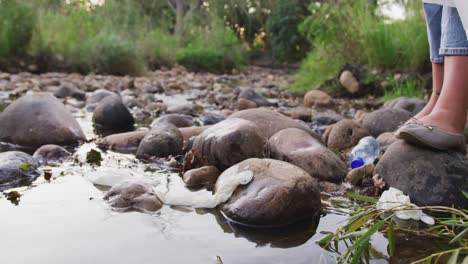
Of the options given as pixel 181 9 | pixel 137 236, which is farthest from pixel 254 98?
pixel 181 9

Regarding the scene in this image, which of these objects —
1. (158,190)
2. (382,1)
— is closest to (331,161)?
(158,190)

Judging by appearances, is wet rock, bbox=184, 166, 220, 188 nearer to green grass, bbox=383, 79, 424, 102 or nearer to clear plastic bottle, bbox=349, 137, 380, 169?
clear plastic bottle, bbox=349, 137, 380, 169

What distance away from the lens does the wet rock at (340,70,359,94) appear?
780 centimetres

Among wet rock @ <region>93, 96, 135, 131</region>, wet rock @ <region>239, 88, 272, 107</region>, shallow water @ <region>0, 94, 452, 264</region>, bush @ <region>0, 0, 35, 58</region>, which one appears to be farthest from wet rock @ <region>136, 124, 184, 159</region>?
bush @ <region>0, 0, 35, 58</region>

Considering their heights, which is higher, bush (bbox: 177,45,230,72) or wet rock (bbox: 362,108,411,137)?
wet rock (bbox: 362,108,411,137)

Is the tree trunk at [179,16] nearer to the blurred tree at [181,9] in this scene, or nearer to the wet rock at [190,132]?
the blurred tree at [181,9]

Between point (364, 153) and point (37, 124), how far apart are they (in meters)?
2.27

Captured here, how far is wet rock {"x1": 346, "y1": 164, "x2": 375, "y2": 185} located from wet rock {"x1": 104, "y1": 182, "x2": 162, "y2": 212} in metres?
1.02

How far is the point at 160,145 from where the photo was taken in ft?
9.81

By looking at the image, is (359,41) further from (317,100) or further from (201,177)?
(201,177)

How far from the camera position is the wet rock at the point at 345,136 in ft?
10.8

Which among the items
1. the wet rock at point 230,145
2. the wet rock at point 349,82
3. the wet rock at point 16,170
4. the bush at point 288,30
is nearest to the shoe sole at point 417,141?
the wet rock at point 230,145

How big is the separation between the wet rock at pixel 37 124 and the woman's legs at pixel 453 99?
98.0 inches

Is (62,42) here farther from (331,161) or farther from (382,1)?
(331,161)
